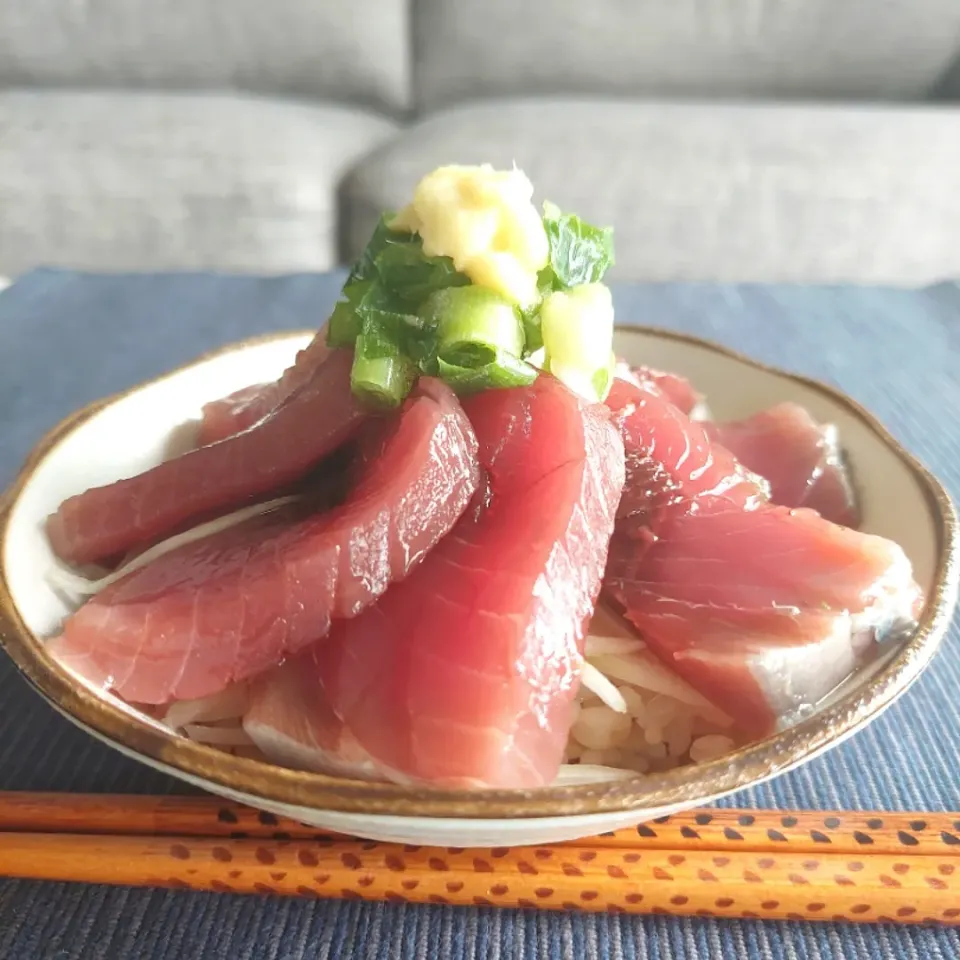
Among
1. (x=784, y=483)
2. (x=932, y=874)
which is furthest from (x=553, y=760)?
(x=784, y=483)

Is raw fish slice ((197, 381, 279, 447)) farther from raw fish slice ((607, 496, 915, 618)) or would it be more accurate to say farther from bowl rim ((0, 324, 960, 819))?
raw fish slice ((607, 496, 915, 618))

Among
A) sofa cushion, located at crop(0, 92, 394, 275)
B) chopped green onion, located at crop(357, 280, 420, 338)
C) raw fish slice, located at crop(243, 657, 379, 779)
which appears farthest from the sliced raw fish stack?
sofa cushion, located at crop(0, 92, 394, 275)

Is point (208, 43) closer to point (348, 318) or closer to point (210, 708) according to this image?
point (348, 318)

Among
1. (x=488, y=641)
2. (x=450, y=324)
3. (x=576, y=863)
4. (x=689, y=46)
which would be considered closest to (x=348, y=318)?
(x=450, y=324)

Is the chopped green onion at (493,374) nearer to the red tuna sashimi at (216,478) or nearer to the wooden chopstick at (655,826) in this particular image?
the red tuna sashimi at (216,478)

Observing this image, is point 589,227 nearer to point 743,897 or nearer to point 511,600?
point 511,600

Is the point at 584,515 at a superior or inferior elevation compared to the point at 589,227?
inferior

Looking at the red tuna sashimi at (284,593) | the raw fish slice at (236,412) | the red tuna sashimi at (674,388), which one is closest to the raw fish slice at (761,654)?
the red tuna sashimi at (284,593)
